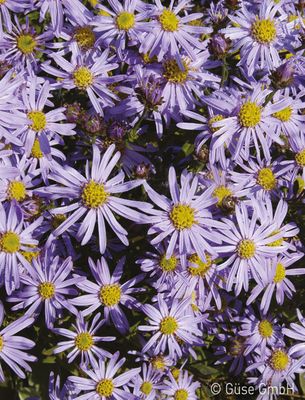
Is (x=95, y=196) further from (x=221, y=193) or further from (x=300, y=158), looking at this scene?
(x=300, y=158)

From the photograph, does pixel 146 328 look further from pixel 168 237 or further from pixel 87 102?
pixel 87 102

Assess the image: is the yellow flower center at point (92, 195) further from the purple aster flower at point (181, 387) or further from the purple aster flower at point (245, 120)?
the purple aster flower at point (181, 387)

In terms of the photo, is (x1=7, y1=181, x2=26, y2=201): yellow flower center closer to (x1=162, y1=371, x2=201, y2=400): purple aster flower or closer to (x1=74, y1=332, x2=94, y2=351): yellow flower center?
(x1=74, y1=332, x2=94, y2=351): yellow flower center

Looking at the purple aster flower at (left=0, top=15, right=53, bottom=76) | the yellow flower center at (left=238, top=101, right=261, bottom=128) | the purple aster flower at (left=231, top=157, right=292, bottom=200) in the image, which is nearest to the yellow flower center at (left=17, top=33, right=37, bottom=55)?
the purple aster flower at (left=0, top=15, right=53, bottom=76)

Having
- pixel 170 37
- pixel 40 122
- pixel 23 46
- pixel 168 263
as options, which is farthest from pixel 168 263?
pixel 23 46

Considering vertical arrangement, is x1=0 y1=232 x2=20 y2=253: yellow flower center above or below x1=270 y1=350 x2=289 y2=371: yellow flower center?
above

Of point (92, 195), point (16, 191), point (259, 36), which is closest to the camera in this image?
point (92, 195)
